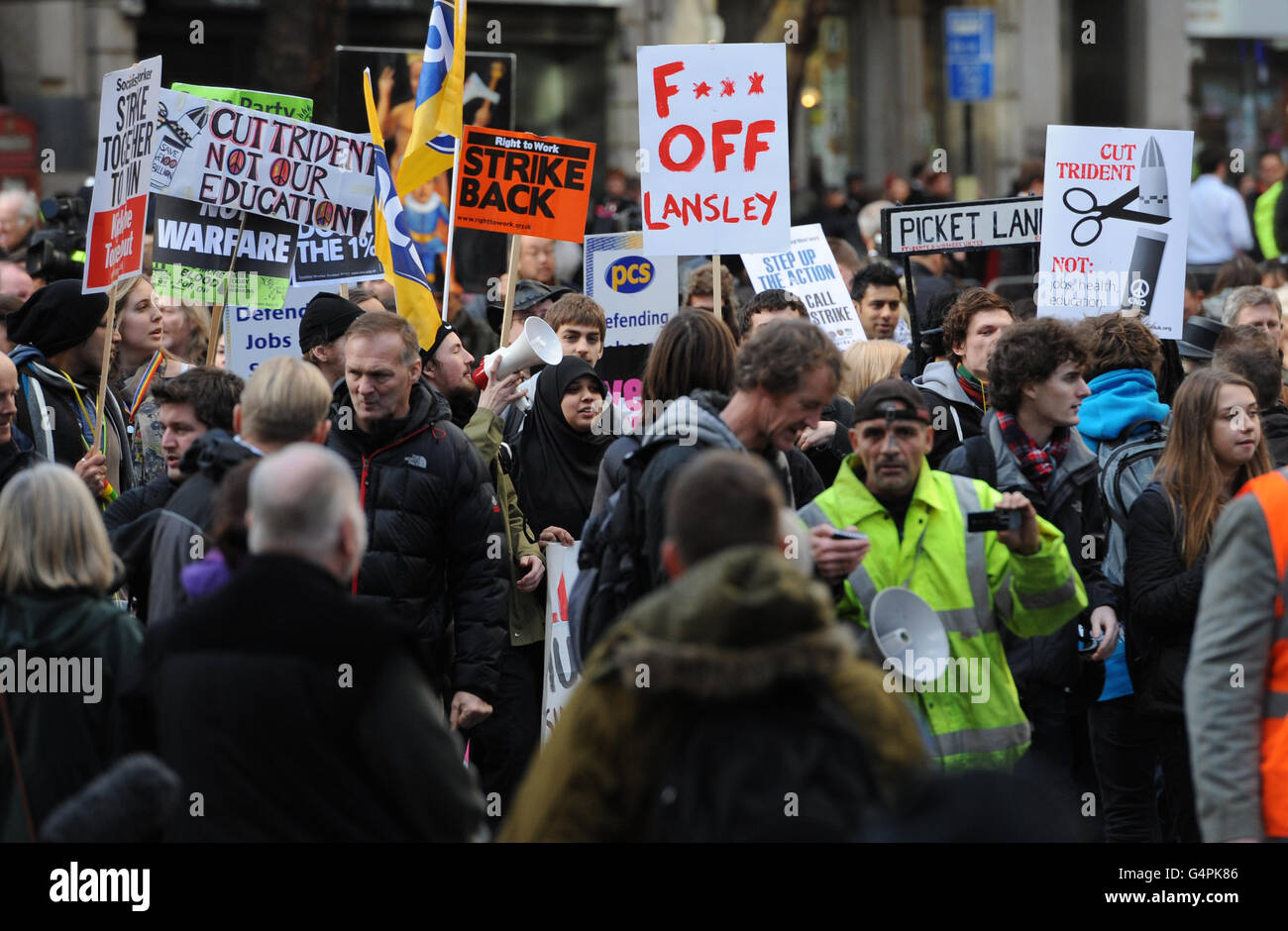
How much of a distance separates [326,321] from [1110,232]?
11.9 ft

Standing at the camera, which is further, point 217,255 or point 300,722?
point 217,255

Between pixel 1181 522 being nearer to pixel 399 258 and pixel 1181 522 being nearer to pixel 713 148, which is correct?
pixel 713 148

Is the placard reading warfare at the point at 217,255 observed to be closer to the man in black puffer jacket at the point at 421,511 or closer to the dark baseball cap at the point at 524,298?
the dark baseball cap at the point at 524,298

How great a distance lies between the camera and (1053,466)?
6.00 meters

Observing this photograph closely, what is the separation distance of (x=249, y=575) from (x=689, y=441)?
1.69m

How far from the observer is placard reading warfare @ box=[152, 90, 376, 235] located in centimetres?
779

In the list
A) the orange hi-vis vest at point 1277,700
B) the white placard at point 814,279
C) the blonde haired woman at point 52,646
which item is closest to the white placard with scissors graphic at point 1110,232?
the white placard at point 814,279

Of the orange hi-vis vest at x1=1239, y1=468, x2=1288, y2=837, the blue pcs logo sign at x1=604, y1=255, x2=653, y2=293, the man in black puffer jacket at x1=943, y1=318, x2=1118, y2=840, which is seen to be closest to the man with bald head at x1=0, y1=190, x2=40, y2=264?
the blue pcs logo sign at x1=604, y1=255, x2=653, y2=293

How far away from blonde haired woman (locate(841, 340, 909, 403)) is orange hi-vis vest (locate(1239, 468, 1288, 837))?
11.5ft

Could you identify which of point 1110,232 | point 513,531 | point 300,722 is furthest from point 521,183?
point 300,722

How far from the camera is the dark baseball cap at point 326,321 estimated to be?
7.00 metres
